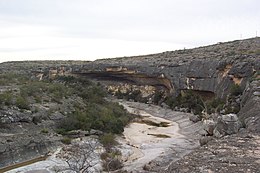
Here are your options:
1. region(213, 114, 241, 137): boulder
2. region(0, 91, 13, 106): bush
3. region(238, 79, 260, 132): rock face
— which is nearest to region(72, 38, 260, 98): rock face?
region(238, 79, 260, 132): rock face

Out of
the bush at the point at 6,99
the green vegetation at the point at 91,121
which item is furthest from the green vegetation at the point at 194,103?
the bush at the point at 6,99

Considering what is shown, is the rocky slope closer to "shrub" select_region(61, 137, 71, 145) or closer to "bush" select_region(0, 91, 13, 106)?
"shrub" select_region(61, 137, 71, 145)

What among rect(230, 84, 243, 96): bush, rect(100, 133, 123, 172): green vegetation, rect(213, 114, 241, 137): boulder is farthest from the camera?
rect(230, 84, 243, 96): bush

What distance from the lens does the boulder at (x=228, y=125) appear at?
2432 centimetres

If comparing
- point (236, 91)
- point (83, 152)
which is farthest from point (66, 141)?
point (236, 91)

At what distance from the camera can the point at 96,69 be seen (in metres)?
72.8

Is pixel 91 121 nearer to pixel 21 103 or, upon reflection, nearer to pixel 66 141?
pixel 66 141

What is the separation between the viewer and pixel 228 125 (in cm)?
2489

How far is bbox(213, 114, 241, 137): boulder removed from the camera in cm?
2432

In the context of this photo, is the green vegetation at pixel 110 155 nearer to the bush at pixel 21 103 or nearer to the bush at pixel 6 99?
the bush at pixel 21 103

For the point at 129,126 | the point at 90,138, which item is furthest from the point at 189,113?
the point at 90,138

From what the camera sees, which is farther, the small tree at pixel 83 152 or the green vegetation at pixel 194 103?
the green vegetation at pixel 194 103

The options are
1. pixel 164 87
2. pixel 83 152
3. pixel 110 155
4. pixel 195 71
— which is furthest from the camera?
pixel 164 87

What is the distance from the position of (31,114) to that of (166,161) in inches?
545
